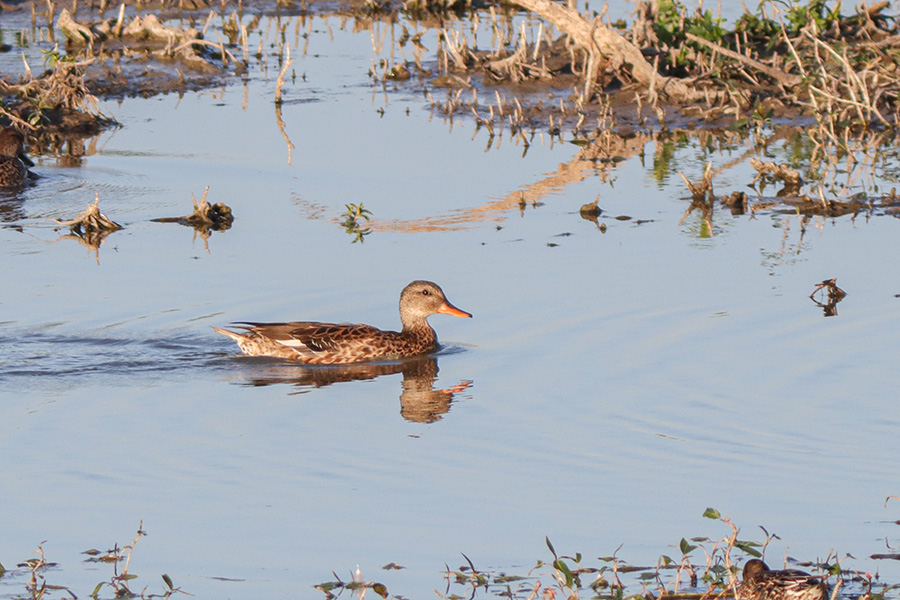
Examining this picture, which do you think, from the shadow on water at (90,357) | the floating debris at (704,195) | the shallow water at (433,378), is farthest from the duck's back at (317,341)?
the floating debris at (704,195)

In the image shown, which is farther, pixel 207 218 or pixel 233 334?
pixel 207 218

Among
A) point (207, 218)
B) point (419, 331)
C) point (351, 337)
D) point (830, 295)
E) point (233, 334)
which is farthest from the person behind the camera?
point (207, 218)

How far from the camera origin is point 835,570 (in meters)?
6.58

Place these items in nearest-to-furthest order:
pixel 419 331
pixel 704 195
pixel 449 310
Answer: pixel 449 310 < pixel 419 331 < pixel 704 195

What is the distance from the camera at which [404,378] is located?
11.2 meters

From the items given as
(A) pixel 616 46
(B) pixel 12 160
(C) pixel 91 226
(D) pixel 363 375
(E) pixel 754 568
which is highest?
(A) pixel 616 46

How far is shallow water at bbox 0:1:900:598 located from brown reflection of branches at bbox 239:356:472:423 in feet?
0.13

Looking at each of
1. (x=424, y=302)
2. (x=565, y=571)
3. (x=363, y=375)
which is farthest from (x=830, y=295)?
(x=565, y=571)

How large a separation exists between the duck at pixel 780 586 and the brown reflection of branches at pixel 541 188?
27.1ft

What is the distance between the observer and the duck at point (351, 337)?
440 inches

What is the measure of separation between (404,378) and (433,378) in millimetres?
312

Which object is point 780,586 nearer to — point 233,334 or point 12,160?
point 233,334

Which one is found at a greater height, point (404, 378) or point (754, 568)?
point (754, 568)

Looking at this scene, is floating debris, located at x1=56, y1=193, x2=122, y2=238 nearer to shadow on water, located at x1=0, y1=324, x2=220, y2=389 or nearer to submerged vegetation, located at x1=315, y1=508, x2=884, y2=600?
shadow on water, located at x1=0, y1=324, x2=220, y2=389
